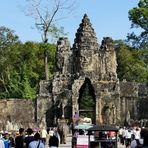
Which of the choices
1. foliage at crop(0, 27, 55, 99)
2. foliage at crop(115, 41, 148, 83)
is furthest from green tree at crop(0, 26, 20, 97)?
foliage at crop(115, 41, 148, 83)

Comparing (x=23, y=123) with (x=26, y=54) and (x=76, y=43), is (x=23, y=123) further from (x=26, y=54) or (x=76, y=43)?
(x=26, y=54)

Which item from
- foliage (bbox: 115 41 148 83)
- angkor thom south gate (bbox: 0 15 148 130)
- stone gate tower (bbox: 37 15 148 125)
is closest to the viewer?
stone gate tower (bbox: 37 15 148 125)

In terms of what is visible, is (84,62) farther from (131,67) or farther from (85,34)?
(131,67)

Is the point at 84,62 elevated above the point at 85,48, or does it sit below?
below

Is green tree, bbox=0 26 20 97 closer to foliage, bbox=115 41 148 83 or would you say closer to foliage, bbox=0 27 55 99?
foliage, bbox=0 27 55 99

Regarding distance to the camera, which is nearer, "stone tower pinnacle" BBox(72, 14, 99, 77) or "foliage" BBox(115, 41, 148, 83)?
"stone tower pinnacle" BBox(72, 14, 99, 77)

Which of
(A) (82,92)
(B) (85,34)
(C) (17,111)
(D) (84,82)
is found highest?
(B) (85,34)

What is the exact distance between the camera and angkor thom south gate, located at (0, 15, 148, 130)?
57812 mm

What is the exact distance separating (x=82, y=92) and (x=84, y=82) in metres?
1.17

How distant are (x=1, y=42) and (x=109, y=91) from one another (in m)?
23.0

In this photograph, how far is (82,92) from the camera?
5978cm

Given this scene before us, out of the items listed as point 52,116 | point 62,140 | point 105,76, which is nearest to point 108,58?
point 105,76

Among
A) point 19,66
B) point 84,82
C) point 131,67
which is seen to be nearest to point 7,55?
point 19,66

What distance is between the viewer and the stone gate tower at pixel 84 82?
57688 millimetres
